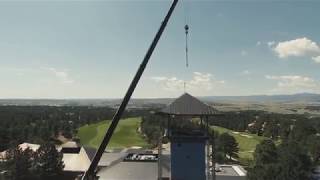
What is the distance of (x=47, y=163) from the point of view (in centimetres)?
6925

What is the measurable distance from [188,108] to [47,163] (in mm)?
38702

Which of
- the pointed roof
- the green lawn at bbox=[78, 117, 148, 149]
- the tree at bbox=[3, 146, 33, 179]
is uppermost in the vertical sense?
the pointed roof

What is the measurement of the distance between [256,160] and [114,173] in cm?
2882

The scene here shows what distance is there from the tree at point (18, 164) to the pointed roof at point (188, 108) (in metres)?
34.8

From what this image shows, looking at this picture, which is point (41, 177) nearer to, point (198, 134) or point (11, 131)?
point (198, 134)

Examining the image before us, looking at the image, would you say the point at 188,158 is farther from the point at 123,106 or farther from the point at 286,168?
the point at 286,168

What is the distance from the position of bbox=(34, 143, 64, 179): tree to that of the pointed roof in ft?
117

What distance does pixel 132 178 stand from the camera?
48.9 metres

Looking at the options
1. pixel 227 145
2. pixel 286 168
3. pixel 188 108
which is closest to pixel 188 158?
pixel 188 108

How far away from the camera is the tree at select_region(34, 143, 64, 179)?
67.6m

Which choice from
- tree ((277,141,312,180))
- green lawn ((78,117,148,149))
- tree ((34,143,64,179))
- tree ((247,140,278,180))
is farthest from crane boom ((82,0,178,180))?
green lawn ((78,117,148,149))

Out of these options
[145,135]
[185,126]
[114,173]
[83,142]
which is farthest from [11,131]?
[185,126]

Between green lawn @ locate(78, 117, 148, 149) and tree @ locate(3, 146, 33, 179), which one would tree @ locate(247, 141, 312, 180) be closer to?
tree @ locate(3, 146, 33, 179)

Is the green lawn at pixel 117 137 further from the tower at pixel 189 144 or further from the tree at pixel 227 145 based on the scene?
the tower at pixel 189 144
